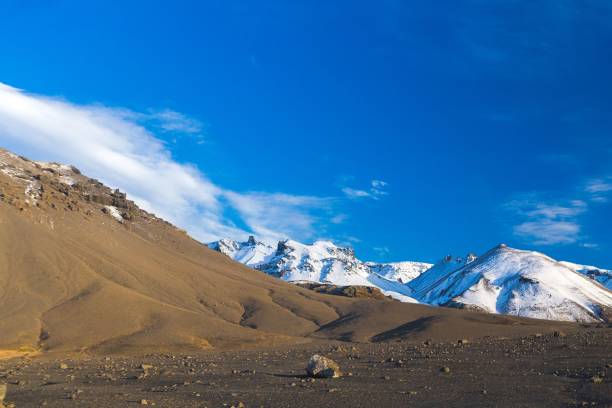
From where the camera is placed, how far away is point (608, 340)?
1362 inches

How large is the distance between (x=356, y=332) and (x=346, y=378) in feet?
343

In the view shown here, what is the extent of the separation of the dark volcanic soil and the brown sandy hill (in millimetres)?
58752

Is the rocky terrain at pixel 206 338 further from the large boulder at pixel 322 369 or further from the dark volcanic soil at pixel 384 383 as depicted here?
the large boulder at pixel 322 369

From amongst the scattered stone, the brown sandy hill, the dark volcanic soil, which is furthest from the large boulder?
the brown sandy hill

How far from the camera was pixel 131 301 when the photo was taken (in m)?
114

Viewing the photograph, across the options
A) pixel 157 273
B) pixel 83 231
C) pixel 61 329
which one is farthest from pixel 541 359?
pixel 83 231

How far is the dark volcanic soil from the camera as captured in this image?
69.6 feet

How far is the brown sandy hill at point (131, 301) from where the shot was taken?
97875 mm

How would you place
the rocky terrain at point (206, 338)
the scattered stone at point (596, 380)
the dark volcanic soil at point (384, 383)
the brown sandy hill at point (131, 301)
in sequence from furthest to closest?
the brown sandy hill at point (131, 301)
the rocky terrain at point (206, 338)
the scattered stone at point (596, 380)
the dark volcanic soil at point (384, 383)

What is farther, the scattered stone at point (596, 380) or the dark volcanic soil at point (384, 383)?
the scattered stone at point (596, 380)

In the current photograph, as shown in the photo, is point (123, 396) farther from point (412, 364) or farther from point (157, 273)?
point (157, 273)

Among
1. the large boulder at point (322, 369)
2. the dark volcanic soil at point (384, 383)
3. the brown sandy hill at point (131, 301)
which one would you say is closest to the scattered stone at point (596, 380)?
the dark volcanic soil at point (384, 383)

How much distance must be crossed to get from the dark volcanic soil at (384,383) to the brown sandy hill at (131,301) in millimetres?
58752

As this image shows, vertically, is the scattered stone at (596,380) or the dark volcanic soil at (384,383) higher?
the scattered stone at (596,380)
